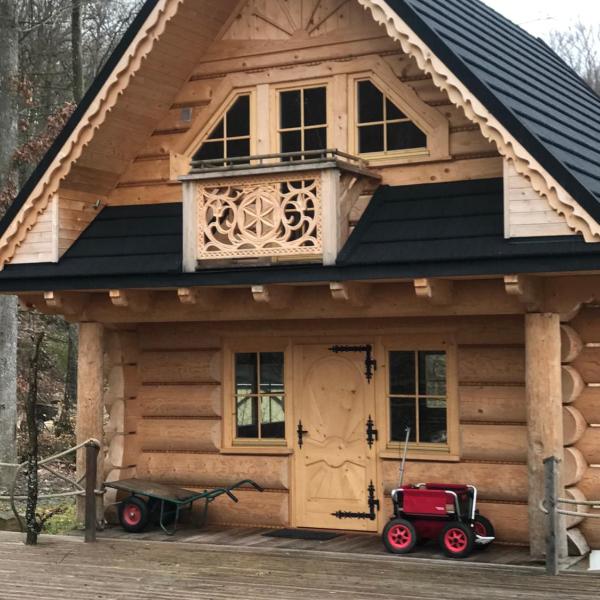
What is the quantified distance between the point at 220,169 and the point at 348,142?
5.03 feet

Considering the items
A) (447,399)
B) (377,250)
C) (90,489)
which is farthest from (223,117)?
(90,489)

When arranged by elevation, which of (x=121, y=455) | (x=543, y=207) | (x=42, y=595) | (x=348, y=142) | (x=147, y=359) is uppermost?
(x=348, y=142)

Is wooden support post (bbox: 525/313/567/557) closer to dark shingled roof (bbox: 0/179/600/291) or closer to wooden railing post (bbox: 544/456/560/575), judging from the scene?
wooden railing post (bbox: 544/456/560/575)

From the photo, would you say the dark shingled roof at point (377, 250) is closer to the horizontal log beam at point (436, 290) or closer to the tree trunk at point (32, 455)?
the horizontal log beam at point (436, 290)

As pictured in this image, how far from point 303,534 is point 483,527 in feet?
7.24

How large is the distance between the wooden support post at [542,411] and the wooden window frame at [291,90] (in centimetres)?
337

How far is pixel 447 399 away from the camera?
1370cm

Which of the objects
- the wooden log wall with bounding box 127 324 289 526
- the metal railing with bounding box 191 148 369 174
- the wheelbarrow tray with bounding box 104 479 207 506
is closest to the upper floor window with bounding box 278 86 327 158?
the metal railing with bounding box 191 148 369 174

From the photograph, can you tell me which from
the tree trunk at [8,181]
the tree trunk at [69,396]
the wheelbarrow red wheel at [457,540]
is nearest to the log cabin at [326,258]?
the wheelbarrow red wheel at [457,540]

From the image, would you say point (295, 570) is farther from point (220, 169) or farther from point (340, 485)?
point (220, 169)

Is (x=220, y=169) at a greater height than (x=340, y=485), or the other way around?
(x=220, y=169)

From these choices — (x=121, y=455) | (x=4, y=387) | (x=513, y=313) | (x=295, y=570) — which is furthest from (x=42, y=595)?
(x=4, y=387)

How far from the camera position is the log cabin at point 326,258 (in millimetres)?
12234

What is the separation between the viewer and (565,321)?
12797mm
